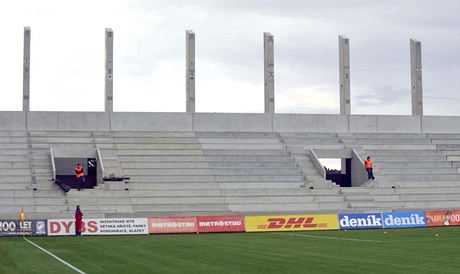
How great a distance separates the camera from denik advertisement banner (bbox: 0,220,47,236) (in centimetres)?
4431

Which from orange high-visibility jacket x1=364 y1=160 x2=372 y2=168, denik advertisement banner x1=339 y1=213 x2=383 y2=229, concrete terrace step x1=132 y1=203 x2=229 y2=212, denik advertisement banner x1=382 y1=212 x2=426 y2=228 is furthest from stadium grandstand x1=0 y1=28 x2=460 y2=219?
denik advertisement banner x1=382 y1=212 x2=426 y2=228

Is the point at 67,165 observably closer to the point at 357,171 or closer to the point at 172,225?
the point at 172,225

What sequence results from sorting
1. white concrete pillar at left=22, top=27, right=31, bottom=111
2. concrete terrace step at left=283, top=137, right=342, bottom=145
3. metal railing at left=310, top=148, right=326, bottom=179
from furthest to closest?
concrete terrace step at left=283, top=137, right=342, bottom=145 → white concrete pillar at left=22, top=27, right=31, bottom=111 → metal railing at left=310, top=148, right=326, bottom=179

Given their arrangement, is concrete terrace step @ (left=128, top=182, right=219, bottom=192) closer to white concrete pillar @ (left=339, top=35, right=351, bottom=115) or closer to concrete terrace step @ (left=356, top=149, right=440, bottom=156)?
concrete terrace step @ (left=356, top=149, right=440, bottom=156)

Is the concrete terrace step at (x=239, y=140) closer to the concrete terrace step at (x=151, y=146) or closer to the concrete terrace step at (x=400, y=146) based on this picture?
the concrete terrace step at (x=151, y=146)

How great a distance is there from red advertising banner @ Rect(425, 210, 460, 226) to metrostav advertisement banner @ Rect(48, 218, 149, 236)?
16.5 meters

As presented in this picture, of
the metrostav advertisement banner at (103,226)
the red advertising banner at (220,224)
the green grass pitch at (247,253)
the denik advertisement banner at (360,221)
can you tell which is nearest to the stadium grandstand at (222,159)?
the metrostav advertisement banner at (103,226)

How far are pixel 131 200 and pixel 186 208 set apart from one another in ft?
11.0

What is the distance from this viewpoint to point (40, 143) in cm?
5984

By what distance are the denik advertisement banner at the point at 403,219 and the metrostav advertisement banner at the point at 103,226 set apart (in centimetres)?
1370

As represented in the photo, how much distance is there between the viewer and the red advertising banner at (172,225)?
151ft

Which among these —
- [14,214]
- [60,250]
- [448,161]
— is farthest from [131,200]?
[448,161]

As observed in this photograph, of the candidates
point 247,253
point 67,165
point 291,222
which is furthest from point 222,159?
point 247,253

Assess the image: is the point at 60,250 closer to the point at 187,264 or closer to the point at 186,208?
the point at 187,264
